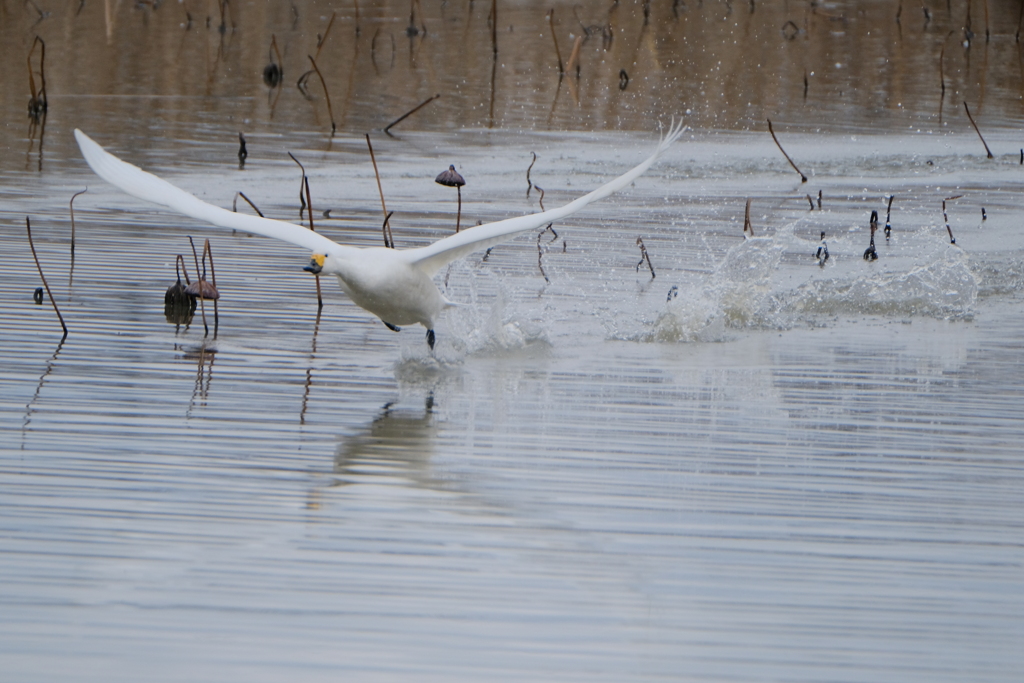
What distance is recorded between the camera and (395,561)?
504cm

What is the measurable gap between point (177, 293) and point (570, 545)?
4.22 metres

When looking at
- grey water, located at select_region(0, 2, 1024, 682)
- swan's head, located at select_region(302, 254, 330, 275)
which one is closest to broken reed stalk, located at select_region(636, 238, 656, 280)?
grey water, located at select_region(0, 2, 1024, 682)

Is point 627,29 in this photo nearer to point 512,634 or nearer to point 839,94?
point 839,94

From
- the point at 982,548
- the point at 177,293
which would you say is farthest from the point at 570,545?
the point at 177,293

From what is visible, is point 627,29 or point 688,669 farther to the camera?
point 627,29

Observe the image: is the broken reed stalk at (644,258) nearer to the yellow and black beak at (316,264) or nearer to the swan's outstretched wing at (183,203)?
the swan's outstretched wing at (183,203)

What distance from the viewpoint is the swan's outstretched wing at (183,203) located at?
26.1 ft

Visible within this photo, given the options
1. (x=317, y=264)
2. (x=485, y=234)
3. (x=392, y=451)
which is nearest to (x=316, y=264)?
(x=317, y=264)

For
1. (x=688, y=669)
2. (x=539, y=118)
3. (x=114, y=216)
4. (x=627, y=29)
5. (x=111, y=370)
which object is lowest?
(x=688, y=669)

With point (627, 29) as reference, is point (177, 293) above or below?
below

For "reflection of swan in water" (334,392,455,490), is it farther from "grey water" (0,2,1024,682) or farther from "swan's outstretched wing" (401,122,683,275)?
"swan's outstretched wing" (401,122,683,275)

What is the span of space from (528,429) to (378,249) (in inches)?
64.1

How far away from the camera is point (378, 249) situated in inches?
317

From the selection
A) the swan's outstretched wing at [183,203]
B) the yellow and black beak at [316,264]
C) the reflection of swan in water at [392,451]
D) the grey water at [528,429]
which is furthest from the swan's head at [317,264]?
A: the reflection of swan in water at [392,451]
